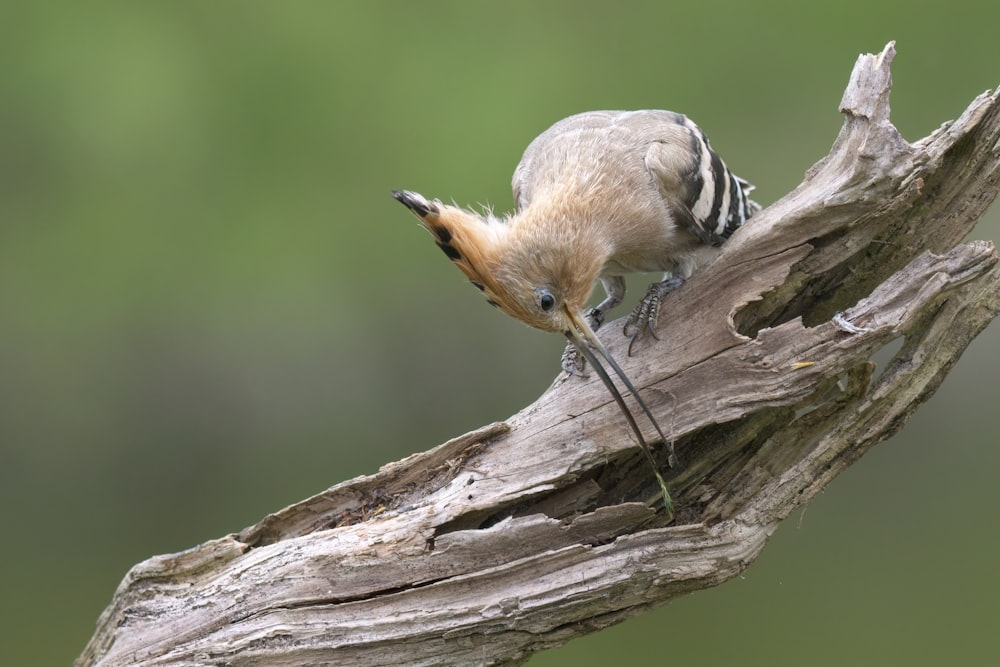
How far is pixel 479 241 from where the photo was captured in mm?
2334

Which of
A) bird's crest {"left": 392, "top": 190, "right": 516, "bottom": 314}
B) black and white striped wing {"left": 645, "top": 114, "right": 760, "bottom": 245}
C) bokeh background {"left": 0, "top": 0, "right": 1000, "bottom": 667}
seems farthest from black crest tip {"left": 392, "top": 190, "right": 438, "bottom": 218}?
bokeh background {"left": 0, "top": 0, "right": 1000, "bottom": 667}

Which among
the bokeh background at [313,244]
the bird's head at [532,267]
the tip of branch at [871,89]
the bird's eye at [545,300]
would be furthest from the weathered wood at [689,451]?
the bokeh background at [313,244]

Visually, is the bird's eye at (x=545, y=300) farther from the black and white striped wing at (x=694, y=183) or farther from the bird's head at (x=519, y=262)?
the black and white striped wing at (x=694, y=183)

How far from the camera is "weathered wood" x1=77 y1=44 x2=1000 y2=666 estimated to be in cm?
224

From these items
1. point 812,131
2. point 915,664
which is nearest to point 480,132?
point 812,131

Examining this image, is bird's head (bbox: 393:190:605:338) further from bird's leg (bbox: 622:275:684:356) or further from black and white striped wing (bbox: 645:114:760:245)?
black and white striped wing (bbox: 645:114:760:245)

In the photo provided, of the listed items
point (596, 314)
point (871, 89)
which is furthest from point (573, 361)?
point (871, 89)

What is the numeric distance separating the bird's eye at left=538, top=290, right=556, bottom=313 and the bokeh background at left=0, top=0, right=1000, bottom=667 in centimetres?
269

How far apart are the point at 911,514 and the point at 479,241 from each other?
3408mm

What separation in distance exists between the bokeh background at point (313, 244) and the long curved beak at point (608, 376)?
8.27ft

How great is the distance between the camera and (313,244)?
6.04 metres

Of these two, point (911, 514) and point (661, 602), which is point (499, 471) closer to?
point (661, 602)

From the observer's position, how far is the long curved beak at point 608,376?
2318 mm

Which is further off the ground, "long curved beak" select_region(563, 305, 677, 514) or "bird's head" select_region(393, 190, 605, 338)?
"bird's head" select_region(393, 190, 605, 338)
